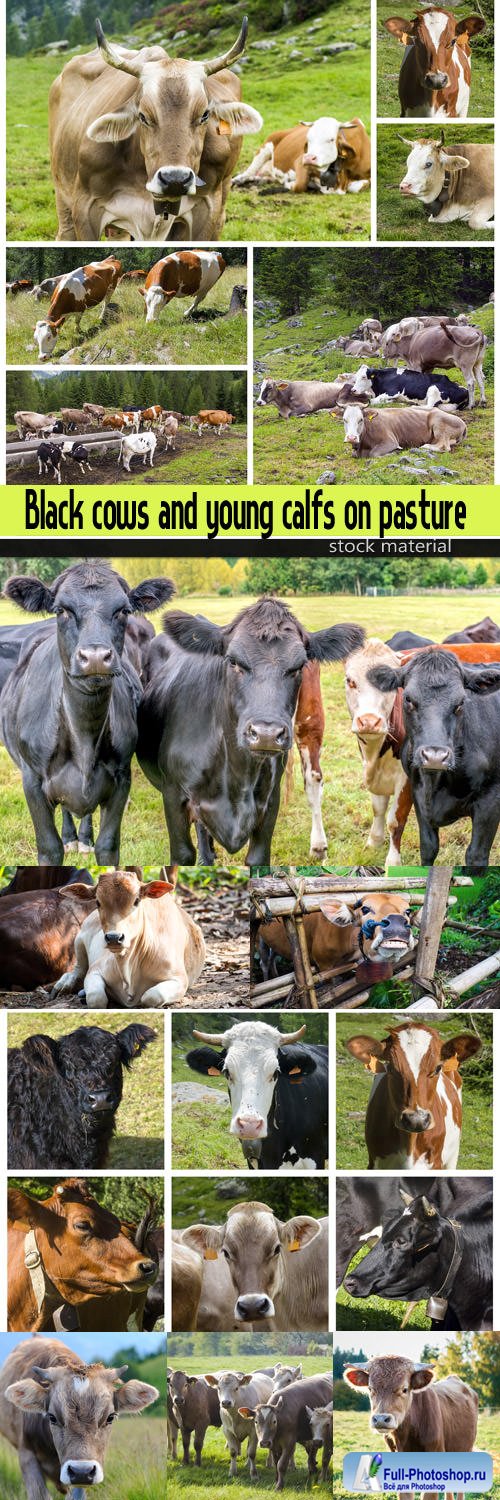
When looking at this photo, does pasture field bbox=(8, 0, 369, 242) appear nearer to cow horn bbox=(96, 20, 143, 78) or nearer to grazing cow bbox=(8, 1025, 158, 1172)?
cow horn bbox=(96, 20, 143, 78)

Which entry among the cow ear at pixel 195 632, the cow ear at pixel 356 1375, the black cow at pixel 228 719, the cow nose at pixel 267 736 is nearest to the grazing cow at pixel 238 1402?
the cow ear at pixel 356 1375

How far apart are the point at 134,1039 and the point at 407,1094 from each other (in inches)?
59.3

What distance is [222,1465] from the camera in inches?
331

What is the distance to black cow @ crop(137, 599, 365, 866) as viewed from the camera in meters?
8.49

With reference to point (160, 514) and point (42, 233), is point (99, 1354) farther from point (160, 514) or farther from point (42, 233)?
point (42, 233)

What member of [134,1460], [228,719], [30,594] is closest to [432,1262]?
[134,1460]

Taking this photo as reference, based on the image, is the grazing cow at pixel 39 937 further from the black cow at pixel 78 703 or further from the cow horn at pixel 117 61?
the cow horn at pixel 117 61

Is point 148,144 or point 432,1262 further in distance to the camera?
point 148,144

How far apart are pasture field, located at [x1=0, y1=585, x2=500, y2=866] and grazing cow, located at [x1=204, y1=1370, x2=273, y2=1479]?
2774 millimetres

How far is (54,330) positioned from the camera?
31.4ft

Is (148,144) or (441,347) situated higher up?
(148,144)

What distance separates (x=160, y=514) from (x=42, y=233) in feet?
A: 6.15

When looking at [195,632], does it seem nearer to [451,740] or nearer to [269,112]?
[451,740]

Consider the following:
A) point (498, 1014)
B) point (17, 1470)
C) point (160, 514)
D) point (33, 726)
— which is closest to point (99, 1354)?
point (17, 1470)
